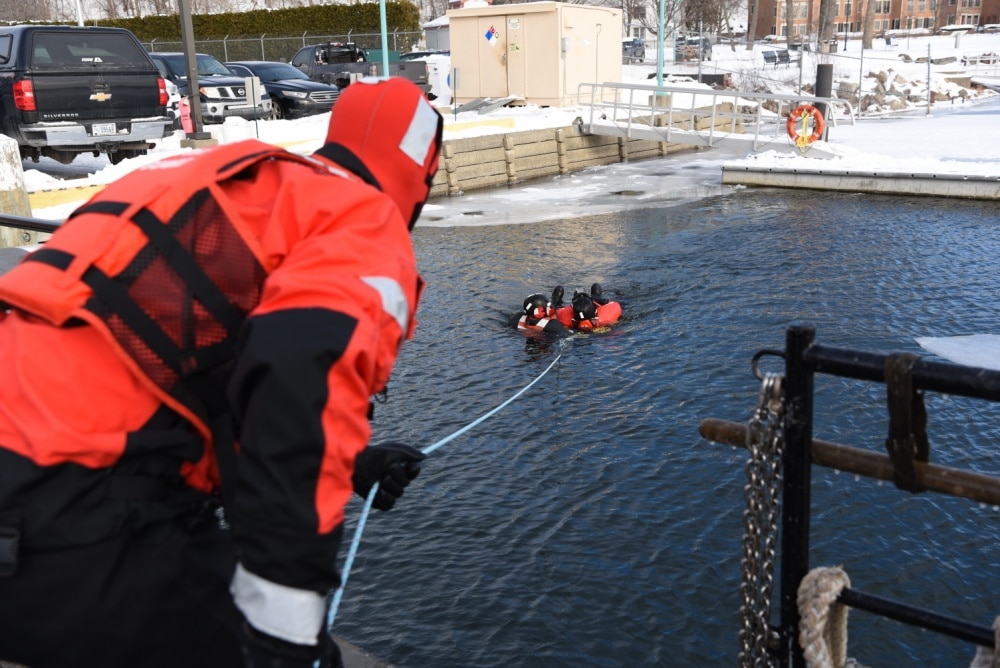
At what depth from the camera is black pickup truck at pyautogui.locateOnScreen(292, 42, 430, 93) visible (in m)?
32.5

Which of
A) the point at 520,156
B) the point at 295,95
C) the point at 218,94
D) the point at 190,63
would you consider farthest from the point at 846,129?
the point at 190,63

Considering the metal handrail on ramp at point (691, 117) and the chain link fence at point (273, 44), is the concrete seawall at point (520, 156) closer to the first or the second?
the metal handrail on ramp at point (691, 117)

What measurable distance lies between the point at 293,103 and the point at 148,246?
2328 centimetres

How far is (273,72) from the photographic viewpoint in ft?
84.8

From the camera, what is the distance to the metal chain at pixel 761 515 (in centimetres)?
228

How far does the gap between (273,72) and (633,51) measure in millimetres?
31266

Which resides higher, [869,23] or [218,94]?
[869,23]

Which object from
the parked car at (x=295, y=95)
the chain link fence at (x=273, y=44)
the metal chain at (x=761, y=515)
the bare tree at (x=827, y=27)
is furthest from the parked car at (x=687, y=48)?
the metal chain at (x=761, y=515)

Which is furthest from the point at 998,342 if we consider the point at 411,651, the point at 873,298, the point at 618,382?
the point at 411,651

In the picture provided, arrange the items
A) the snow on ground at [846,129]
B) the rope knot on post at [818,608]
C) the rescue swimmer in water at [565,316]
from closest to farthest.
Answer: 1. the rope knot on post at [818,608]
2. the rescue swimmer in water at [565,316]
3. the snow on ground at [846,129]

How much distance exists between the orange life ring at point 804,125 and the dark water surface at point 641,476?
23.8 ft

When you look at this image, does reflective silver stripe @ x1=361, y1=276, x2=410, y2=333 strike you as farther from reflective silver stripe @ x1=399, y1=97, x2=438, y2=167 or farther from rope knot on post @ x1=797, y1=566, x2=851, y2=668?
rope knot on post @ x1=797, y1=566, x2=851, y2=668

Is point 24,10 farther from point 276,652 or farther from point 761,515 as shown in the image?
point 276,652

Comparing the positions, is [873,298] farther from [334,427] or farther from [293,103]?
[293,103]
